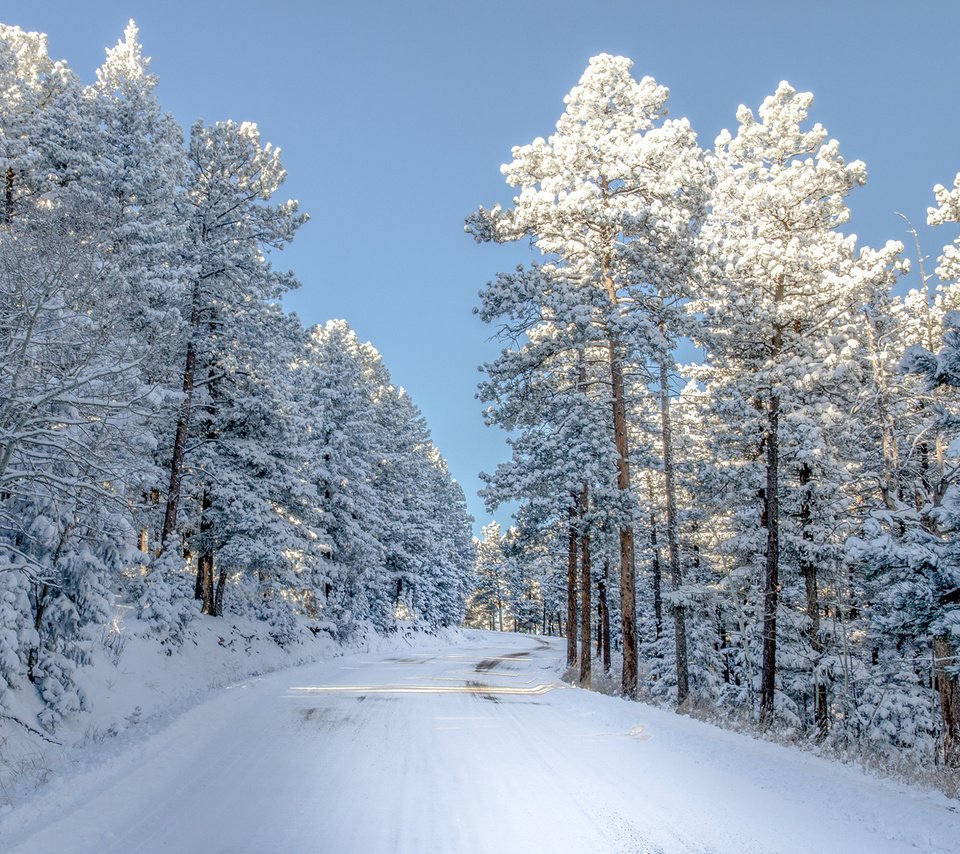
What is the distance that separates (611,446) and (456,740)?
553 inches

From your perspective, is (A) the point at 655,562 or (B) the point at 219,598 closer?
(B) the point at 219,598

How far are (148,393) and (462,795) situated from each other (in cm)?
725

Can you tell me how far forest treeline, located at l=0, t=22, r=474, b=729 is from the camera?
10250 millimetres

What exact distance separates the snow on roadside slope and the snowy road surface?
3.05 ft

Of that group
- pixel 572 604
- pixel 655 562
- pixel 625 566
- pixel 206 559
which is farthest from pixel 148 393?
pixel 655 562

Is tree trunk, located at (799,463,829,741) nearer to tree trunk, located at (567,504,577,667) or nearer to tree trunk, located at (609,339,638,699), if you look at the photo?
tree trunk, located at (609,339,638,699)

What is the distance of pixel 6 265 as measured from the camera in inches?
411

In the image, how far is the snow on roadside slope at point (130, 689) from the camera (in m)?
8.84

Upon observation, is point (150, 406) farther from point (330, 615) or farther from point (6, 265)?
point (330, 615)

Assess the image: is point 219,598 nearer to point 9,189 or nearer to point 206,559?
point 206,559

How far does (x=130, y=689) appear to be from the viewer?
1475 cm

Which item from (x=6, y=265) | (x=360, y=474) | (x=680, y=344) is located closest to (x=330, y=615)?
(x=360, y=474)

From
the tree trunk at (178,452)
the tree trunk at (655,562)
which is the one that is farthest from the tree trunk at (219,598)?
the tree trunk at (655,562)

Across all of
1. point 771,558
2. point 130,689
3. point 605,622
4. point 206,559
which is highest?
point 771,558
